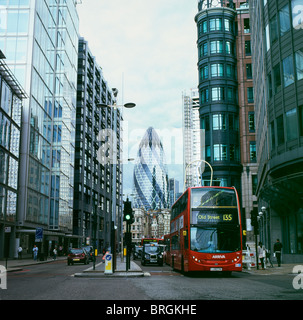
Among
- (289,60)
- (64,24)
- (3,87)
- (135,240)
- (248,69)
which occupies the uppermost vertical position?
(64,24)

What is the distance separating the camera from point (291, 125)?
28250 mm

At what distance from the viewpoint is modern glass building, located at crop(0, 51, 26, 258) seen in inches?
1694

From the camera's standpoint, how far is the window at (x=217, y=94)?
58375 millimetres

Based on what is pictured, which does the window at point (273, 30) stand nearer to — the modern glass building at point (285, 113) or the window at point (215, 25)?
the modern glass building at point (285, 113)

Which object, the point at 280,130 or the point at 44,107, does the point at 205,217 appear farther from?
the point at 44,107

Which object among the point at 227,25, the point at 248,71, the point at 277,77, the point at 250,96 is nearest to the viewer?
the point at 277,77

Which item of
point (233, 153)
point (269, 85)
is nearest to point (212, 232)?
point (269, 85)

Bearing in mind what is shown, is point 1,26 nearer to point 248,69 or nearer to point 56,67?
point 56,67

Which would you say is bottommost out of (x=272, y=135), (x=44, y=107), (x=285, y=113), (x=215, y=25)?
(x=272, y=135)

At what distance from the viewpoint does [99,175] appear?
A: 96375 millimetres

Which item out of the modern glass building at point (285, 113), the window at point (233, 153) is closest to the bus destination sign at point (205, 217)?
the modern glass building at point (285, 113)

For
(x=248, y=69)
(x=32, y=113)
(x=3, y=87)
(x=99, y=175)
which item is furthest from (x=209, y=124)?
(x=99, y=175)

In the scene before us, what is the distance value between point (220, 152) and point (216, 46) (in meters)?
15.2

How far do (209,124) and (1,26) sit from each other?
29395 mm
